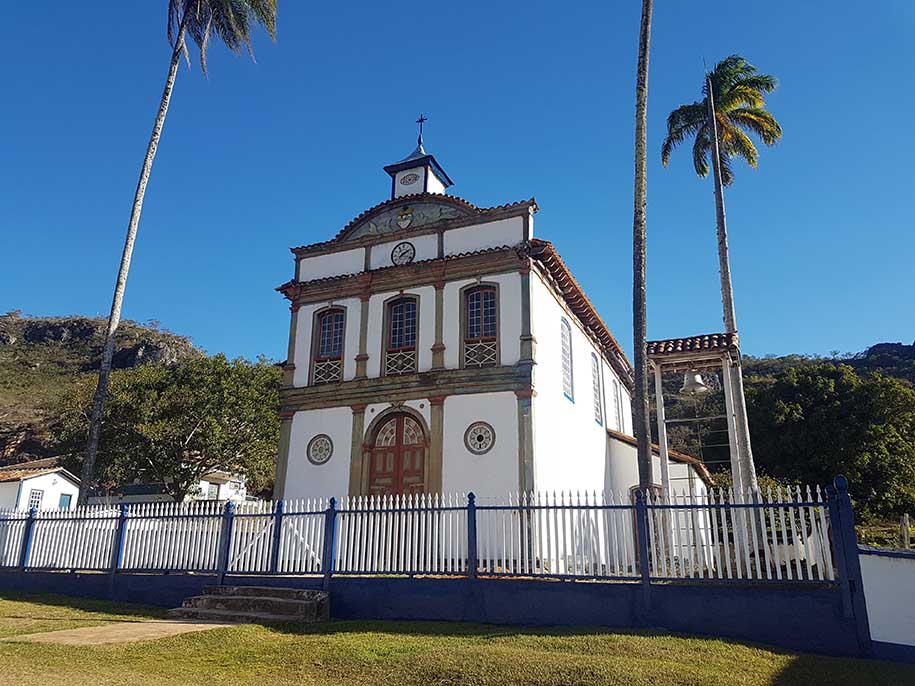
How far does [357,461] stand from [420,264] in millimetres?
4905

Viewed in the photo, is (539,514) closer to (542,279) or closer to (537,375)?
(537,375)

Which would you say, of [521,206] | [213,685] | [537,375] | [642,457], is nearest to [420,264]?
[521,206]

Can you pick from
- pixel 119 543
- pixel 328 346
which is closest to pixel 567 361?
pixel 328 346

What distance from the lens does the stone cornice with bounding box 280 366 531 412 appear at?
47.0ft

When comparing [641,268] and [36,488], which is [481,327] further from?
[36,488]

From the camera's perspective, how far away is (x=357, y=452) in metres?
15.3

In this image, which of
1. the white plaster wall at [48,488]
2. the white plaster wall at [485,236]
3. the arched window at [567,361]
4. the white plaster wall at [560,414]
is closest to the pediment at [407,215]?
the white plaster wall at [485,236]

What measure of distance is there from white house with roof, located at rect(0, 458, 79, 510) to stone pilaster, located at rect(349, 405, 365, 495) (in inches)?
603

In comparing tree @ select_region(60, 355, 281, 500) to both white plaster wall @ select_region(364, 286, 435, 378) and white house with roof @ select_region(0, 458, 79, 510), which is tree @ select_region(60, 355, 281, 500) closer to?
white house with roof @ select_region(0, 458, 79, 510)

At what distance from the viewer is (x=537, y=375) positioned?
14.5m

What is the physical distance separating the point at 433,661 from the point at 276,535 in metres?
4.88

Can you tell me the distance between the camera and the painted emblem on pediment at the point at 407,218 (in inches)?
650

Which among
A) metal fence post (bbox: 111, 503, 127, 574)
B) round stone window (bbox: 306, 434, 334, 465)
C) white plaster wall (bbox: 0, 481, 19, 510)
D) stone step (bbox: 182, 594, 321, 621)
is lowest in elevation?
stone step (bbox: 182, 594, 321, 621)

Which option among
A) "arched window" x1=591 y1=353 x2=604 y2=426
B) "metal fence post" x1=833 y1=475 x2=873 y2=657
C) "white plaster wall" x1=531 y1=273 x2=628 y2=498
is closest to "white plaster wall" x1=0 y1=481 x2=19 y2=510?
"white plaster wall" x1=531 y1=273 x2=628 y2=498
